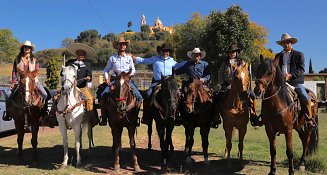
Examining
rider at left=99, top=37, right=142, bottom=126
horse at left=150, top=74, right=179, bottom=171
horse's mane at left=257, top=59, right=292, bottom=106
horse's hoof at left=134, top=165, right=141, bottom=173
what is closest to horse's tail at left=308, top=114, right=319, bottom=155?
horse's mane at left=257, top=59, right=292, bottom=106

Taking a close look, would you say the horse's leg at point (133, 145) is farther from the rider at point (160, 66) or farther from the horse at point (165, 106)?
the rider at point (160, 66)

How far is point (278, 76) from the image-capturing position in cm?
740

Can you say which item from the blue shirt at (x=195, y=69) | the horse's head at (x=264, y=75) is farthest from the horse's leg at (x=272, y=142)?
the blue shirt at (x=195, y=69)

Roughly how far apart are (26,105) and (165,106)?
11.8 ft

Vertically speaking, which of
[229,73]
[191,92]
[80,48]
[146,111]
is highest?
[80,48]

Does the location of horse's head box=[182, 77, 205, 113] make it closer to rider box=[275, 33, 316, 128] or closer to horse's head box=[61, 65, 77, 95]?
rider box=[275, 33, 316, 128]

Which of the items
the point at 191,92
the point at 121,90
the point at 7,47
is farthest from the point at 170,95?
the point at 7,47

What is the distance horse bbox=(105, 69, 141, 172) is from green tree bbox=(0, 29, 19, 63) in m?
87.3

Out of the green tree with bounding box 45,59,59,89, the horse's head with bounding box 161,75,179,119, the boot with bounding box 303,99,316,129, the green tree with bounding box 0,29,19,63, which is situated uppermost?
the green tree with bounding box 0,29,19,63

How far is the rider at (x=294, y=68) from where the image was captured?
8.14m

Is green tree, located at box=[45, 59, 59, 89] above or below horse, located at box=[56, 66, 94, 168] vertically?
above

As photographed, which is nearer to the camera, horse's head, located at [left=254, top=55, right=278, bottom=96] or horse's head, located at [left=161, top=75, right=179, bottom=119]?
horse's head, located at [left=254, top=55, right=278, bottom=96]

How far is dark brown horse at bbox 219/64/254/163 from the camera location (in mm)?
7695

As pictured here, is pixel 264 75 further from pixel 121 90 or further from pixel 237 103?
pixel 121 90
